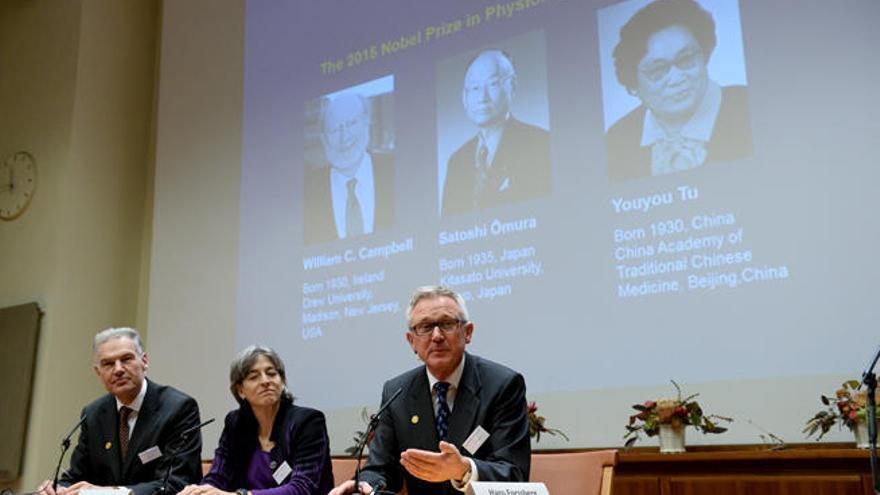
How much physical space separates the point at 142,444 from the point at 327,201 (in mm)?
2020

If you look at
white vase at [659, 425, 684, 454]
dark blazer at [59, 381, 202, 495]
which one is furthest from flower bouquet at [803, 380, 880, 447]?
dark blazer at [59, 381, 202, 495]

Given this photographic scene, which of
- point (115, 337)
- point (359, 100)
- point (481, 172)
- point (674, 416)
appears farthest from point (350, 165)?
point (674, 416)

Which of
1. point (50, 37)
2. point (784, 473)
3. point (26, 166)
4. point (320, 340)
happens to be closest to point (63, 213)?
point (26, 166)

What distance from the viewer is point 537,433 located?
3988 millimetres

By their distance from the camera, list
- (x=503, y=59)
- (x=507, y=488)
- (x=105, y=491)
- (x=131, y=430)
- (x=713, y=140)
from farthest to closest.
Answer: (x=503, y=59), (x=713, y=140), (x=131, y=430), (x=105, y=491), (x=507, y=488)

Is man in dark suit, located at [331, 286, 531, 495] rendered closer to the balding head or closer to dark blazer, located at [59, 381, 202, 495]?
dark blazer, located at [59, 381, 202, 495]

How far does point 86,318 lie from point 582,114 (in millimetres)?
3577

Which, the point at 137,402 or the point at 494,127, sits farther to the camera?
the point at 494,127

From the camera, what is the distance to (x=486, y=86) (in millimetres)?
4555

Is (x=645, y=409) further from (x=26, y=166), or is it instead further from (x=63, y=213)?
(x=26, y=166)

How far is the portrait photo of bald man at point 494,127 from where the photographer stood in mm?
4316

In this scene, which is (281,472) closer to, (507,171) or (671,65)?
(507,171)

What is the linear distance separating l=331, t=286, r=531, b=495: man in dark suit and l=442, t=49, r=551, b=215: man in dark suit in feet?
5.36

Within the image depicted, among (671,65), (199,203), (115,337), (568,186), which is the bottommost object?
(115,337)
